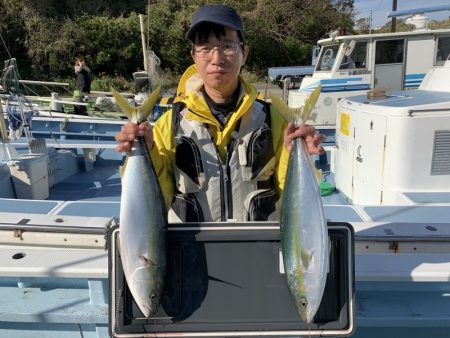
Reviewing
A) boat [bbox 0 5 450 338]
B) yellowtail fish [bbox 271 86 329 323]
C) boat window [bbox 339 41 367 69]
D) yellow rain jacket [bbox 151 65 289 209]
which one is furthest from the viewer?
boat window [bbox 339 41 367 69]

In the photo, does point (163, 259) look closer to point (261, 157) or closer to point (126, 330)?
point (126, 330)

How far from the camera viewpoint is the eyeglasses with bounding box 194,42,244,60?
1772 millimetres

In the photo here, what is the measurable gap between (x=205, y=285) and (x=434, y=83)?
4.23m

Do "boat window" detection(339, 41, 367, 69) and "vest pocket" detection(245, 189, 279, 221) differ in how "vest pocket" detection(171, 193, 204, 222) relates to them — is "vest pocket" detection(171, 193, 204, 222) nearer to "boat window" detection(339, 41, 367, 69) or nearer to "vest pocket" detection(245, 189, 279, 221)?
"vest pocket" detection(245, 189, 279, 221)

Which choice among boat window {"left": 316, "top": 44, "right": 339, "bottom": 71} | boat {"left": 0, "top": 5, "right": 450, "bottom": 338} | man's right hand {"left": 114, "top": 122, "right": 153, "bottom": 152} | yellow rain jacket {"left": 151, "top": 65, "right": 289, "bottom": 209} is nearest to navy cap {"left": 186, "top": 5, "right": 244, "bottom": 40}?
yellow rain jacket {"left": 151, "top": 65, "right": 289, "bottom": 209}

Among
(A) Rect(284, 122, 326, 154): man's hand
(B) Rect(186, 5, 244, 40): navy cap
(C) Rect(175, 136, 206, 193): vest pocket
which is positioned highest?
(B) Rect(186, 5, 244, 40): navy cap

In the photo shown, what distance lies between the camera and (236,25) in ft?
5.76

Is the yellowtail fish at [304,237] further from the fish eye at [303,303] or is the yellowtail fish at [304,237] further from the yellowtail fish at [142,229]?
the yellowtail fish at [142,229]

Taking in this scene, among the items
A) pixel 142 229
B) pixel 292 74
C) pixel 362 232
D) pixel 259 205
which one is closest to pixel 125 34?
pixel 292 74

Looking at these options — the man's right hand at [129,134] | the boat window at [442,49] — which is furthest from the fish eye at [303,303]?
the boat window at [442,49]

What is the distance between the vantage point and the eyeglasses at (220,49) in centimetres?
177

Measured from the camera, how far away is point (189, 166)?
6.26 ft

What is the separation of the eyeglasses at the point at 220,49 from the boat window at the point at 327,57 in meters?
9.81

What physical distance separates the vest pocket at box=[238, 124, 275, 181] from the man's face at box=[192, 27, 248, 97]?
284mm
